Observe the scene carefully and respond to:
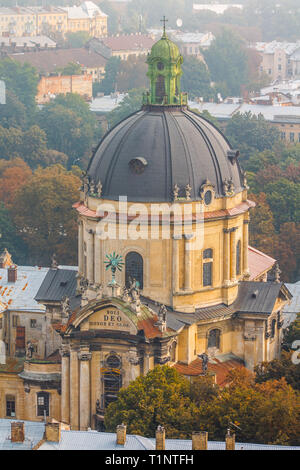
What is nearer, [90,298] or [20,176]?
[90,298]

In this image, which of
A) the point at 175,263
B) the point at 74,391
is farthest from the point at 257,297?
the point at 74,391

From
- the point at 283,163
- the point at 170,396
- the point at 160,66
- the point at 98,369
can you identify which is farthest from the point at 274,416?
the point at 283,163

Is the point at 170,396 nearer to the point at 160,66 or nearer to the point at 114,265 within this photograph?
the point at 114,265

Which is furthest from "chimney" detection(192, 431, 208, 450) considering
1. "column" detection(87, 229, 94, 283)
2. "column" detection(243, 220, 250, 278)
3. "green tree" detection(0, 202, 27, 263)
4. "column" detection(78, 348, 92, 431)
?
"green tree" detection(0, 202, 27, 263)

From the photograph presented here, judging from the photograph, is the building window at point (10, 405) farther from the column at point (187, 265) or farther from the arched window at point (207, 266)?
the arched window at point (207, 266)

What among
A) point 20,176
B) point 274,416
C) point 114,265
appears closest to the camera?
point 274,416

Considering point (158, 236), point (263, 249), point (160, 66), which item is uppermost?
point (160, 66)
